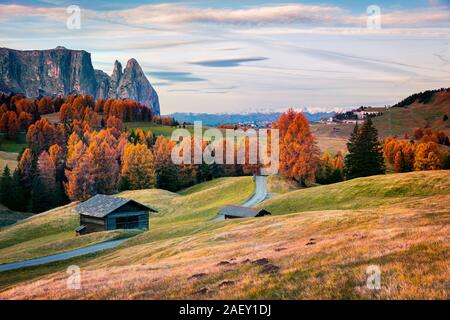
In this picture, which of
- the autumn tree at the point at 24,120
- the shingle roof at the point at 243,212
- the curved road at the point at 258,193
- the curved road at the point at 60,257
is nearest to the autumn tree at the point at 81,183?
the curved road at the point at 258,193

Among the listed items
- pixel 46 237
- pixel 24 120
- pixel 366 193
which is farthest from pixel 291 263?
pixel 24 120

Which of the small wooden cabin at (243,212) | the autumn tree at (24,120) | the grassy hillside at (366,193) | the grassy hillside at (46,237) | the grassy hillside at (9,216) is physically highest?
the autumn tree at (24,120)

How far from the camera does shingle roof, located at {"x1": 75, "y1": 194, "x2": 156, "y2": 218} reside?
7044 cm

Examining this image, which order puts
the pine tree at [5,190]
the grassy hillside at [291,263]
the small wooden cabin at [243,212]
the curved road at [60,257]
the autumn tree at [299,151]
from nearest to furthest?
the grassy hillside at [291,263] < the curved road at [60,257] < the small wooden cabin at [243,212] < the autumn tree at [299,151] < the pine tree at [5,190]

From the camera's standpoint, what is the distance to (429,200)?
45.7 m

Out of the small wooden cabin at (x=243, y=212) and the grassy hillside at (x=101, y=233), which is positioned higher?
the small wooden cabin at (x=243, y=212)

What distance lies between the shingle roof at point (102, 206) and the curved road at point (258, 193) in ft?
58.0

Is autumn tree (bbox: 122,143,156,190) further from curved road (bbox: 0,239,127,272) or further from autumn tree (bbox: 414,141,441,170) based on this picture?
autumn tree (bbox: 414,141,441,170)

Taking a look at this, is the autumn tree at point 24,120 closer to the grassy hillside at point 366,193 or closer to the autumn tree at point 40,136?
the autumn tree at point 40,136

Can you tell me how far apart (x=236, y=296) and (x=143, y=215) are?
5835 centimetres

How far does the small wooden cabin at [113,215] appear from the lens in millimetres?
70438

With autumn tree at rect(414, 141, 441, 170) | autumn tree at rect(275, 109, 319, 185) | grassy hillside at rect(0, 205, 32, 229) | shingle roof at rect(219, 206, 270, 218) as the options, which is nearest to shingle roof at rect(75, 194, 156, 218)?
shingle roof at rect(219, 206, 270, 218)

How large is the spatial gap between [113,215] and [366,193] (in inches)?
1456

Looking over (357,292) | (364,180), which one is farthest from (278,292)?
(364,180)
